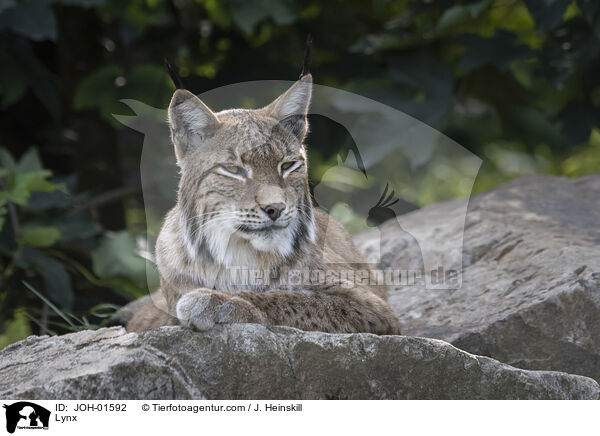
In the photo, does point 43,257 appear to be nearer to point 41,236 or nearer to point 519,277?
point 41,236

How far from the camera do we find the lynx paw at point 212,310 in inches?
106

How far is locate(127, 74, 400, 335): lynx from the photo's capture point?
2863 millimetres

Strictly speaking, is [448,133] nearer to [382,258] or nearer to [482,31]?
[482,31]

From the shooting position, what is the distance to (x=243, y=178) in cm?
291

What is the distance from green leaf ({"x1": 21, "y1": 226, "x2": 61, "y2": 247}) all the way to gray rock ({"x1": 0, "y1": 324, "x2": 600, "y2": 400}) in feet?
7.40

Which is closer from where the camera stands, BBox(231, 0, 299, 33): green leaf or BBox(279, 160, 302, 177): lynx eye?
BBox(279, 160, 302, 177): lynx eye

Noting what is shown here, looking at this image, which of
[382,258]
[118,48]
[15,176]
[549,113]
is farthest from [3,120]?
[549,113]

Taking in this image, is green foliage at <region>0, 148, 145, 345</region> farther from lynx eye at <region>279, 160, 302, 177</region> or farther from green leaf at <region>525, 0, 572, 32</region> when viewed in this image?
green leaf at <region>525, 0, 572, 32</region>

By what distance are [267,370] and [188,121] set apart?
1.10 meters

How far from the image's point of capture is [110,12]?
6.44m

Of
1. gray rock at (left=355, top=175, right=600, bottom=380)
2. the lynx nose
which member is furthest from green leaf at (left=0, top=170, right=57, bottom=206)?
the lynx nose

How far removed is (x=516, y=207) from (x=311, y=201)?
226cm
